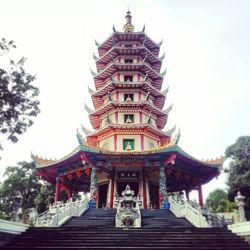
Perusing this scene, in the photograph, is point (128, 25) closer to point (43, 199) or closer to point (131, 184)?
point (131, 184)

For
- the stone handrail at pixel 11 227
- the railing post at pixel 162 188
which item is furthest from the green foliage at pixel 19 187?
the stone handrail at pixel 11 227

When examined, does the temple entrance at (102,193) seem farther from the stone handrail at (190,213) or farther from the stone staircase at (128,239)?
the stone staircase at (128,239)

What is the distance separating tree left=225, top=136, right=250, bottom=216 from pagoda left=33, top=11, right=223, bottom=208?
5491mm

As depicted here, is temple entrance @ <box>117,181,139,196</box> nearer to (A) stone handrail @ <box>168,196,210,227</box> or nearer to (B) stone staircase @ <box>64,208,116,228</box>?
(A) stone handrail @ <box>168,196,210,227</box>

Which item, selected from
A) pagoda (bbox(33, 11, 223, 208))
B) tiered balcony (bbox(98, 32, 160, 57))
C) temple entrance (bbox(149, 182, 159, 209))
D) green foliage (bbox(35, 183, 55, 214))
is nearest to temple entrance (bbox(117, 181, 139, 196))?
pagoda (bbox(33, 11, 223, 208))

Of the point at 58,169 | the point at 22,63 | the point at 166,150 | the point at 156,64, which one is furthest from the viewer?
the point at 156,64

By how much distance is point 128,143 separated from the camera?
22641 millimetres

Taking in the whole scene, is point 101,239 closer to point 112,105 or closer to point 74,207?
point 74,207

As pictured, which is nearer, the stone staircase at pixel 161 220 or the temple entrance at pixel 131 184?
the stone staircase at pixel 161 220

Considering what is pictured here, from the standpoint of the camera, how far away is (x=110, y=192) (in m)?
21.3

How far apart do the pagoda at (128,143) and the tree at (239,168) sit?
5491mm

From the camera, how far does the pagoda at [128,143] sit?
66.6 ft

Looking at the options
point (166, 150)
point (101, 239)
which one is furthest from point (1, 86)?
point (166, 150)

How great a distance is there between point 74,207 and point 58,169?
6.85 meters
